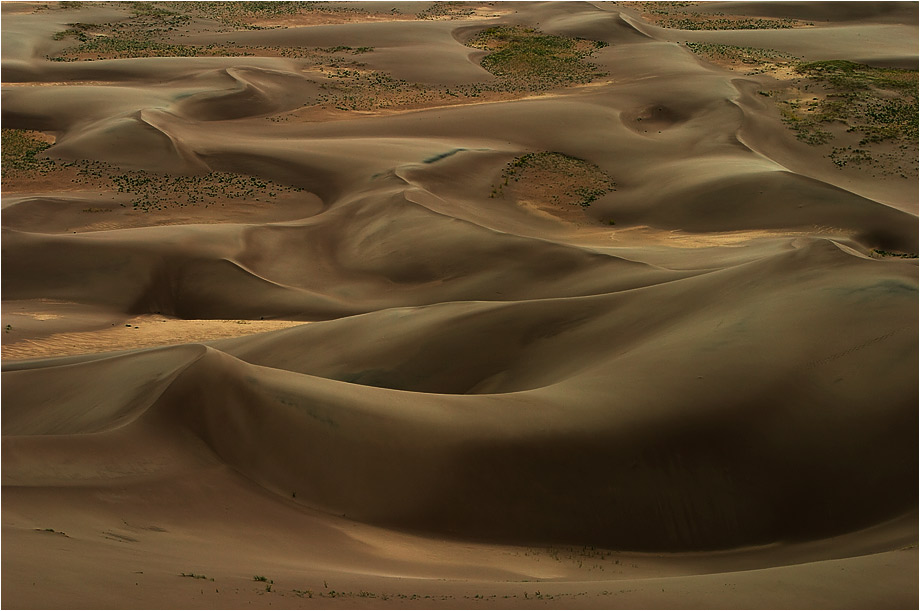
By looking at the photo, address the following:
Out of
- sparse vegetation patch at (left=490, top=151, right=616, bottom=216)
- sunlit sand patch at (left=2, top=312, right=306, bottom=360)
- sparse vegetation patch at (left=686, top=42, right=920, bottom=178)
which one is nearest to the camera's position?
sunlit sand patch at (left=2, top=312, right=306, bottom=360)

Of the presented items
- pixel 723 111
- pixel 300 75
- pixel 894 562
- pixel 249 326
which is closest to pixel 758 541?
pixel 894 562

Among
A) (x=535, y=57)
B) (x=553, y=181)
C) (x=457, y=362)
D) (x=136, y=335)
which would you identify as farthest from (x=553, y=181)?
(x=535, y=57)

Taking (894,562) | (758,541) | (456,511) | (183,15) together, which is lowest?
(758,541)

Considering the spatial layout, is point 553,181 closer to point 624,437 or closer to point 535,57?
point 535,57

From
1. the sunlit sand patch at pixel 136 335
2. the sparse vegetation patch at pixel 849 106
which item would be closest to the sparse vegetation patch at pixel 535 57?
the sparse vegetation patch at pixel 849 106

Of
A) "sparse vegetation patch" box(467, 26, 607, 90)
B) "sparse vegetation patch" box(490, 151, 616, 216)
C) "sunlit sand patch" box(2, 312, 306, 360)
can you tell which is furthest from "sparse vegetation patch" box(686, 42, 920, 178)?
"sunlit sand patch" box(2, 312, 306, 360)

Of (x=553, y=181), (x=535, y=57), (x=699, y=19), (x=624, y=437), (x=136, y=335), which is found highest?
(x=699, y=19)

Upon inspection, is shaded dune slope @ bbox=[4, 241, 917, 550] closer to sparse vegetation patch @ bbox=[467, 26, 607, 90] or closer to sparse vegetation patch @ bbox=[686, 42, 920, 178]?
sparse vegetation patch @ bbox=[686, 42, 920, 178]

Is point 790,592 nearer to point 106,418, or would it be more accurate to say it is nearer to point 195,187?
point 106,418
